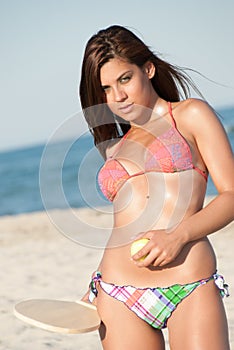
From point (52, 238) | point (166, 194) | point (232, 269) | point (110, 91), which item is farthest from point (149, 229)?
point (52, 238)

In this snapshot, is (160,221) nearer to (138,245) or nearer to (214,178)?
(138,245)

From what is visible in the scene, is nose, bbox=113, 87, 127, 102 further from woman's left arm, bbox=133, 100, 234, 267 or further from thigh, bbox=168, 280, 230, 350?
thigh, bbox=168, 280, 230, 350

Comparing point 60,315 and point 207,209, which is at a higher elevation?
point 207,209

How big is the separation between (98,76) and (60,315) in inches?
38.4

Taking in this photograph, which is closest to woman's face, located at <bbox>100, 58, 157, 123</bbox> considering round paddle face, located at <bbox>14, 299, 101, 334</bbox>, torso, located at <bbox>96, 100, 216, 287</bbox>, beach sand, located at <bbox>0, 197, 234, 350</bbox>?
torso, located at <bbox>96, 100, 216, 287</bbox>

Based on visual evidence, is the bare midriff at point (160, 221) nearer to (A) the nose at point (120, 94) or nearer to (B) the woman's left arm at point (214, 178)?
(B) the woman's left arm at point (214, 178)

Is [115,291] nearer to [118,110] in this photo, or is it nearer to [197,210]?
[197,210]

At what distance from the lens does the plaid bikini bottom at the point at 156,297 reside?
2.74 metres

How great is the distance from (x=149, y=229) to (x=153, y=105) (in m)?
0.53

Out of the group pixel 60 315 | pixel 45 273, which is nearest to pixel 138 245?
pixel 60 315

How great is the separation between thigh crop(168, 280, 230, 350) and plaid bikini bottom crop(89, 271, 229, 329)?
22mm

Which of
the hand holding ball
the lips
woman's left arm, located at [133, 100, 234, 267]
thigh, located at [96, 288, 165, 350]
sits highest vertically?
the lips

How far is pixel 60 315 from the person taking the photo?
2820mm

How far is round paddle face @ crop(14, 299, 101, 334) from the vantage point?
2.70m
